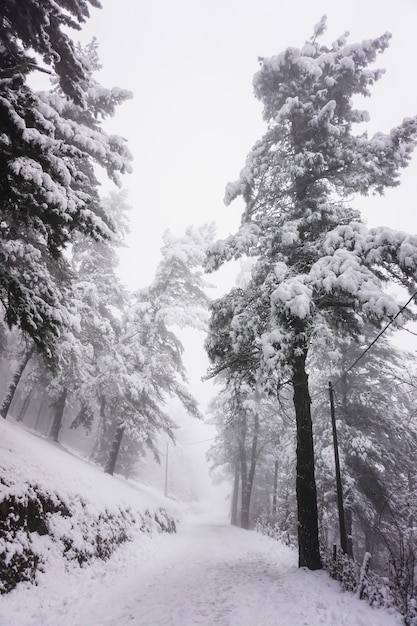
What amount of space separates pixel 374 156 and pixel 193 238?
1137 cm

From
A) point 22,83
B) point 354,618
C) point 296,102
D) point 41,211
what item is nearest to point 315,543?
point 354,618

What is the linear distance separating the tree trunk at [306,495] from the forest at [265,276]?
3 cm

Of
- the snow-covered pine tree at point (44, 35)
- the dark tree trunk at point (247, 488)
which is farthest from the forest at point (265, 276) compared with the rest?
the dark tree trunk at point (247, 488)

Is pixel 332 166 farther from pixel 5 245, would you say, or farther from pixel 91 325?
pixel 91 325

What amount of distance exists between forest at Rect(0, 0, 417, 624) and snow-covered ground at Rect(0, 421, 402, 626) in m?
0.89

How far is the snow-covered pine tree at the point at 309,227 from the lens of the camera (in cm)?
708

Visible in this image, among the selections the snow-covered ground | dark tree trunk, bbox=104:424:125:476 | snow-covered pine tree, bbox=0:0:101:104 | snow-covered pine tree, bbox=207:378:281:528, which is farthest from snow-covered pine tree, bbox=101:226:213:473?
snow-covered pine tree, bbox=0:0:101:104

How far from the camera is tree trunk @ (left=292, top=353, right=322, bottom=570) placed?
778 centimetres

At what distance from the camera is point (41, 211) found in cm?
529

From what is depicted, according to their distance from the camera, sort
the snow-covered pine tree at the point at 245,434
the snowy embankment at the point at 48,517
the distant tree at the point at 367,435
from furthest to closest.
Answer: the snow-covered pine tree at the point at 245,434
the distant tree at the point at 367,435
the snowy embankment at the point at 48,517

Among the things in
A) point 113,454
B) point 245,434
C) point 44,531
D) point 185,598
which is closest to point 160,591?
point 185,598

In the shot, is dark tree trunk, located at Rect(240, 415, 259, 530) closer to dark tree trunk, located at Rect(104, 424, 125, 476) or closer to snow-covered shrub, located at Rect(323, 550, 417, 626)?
dark tree trunk, located at Rect(104, 424, 125, 476)

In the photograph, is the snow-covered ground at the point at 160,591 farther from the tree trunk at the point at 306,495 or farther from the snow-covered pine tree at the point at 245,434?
the snow-covered pine tree at the point at 245,434

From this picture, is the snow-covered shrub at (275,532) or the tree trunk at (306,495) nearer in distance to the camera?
the tree trunk at (306,495)
